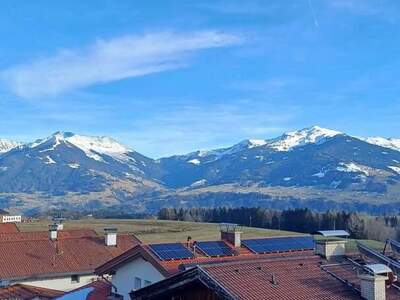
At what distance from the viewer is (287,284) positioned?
15883 mm

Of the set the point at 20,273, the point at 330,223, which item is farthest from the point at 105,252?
the point at 330,223

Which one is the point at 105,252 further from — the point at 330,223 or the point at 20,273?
the point at 330,223

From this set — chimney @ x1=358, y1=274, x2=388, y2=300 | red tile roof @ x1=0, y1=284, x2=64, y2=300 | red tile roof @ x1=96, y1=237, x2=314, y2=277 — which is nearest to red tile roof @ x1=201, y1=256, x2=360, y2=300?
chimney @ x1=358, y1=274, x2=388, y2=300

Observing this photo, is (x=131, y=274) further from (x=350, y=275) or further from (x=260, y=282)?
(x=260, y=282)

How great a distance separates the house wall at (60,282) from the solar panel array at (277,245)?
13503mm

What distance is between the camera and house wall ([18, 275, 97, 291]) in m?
38.5

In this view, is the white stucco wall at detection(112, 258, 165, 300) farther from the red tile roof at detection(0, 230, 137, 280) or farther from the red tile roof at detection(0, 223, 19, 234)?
the red tile roof at detection(0, 223, 19, 234)

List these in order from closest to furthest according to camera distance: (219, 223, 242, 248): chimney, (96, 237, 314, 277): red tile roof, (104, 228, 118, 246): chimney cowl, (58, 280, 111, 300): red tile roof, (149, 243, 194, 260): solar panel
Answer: (96, 237, 314, 277): red tile roof < (149, 243, 194, 260): solar panel < (58, 280, 111, 300): red tile roof < (219, 223, 242, 248): chimney < (104, 228, 118, 246): chimney cowl

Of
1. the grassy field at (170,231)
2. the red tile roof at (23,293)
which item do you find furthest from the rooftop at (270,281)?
the grassy field at (170,231)

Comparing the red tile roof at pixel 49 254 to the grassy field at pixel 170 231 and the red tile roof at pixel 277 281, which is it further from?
the grassy field at pixel 170 231

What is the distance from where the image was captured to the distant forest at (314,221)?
4444 inches

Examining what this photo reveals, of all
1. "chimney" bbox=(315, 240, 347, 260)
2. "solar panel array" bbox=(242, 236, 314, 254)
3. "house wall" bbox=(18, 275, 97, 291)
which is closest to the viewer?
"chimney" bbox=(315, 240, 347, 260)

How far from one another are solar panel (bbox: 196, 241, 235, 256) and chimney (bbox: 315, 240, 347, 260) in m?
8.99

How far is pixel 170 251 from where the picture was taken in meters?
26.7
